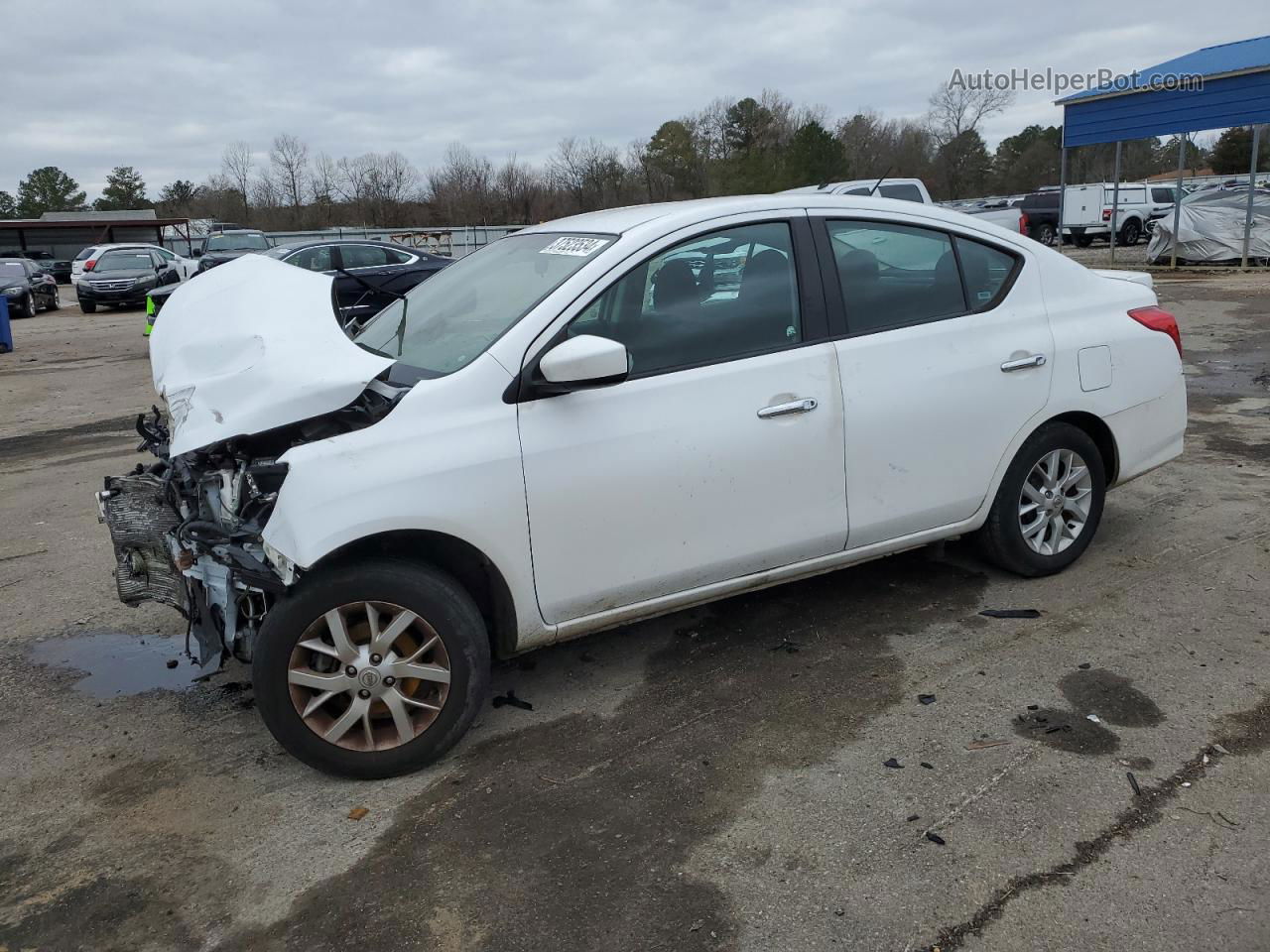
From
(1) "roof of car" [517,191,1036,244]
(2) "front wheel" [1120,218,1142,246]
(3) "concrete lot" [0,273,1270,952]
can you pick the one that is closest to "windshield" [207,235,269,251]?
(3) "concrete lot" [0,273,1270,952]

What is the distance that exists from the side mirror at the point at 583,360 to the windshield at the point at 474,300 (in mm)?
326

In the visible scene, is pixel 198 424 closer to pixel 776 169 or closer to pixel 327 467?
pixel 327 467

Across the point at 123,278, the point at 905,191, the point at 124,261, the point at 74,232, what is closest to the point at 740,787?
the point at 905,191

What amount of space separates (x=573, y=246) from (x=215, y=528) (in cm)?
168

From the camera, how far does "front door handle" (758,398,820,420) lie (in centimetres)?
374

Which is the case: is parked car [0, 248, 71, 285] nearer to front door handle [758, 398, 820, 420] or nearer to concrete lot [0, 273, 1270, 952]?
concrete lot [0, 273, 1270, 952]

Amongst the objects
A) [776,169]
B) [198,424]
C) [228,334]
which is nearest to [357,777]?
[198,424]

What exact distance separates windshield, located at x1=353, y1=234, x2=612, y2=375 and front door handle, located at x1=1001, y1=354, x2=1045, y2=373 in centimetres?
Answer: 182

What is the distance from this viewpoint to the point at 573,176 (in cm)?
6506

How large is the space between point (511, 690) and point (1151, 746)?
7.49ft

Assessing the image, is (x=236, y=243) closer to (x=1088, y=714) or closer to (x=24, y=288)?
(x=24, y=288)

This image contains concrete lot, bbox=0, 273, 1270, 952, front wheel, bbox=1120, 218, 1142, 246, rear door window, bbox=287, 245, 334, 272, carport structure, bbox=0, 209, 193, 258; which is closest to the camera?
concrete lot, bbox=0, 273, 1270, 952

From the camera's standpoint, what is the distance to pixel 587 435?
11.3ft

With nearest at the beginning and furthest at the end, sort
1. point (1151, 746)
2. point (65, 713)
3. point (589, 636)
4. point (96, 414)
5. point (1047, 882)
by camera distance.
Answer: point (1047, 882), point (1151, 746), point (65, 713), point (589, 636), point (96, 414)
